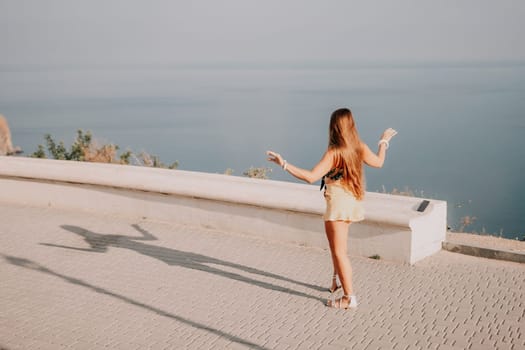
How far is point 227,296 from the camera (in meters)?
6.59

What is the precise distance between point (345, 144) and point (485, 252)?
291cm

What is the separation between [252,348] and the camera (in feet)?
17.8

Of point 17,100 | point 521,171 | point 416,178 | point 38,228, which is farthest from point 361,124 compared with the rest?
point 38,228

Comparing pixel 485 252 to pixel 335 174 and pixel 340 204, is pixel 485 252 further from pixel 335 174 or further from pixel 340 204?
pixel 335 174

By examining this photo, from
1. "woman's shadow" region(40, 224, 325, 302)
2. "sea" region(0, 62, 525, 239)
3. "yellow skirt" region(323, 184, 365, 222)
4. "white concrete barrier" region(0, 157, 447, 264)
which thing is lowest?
"sea" region(0, 62, 525, 239)

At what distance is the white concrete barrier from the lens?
752cm

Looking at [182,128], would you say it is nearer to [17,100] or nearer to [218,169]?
[218,169]

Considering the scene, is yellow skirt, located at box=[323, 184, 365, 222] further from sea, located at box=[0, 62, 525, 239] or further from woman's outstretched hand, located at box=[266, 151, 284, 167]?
sea, located at box=[0, 62, 525, 239]

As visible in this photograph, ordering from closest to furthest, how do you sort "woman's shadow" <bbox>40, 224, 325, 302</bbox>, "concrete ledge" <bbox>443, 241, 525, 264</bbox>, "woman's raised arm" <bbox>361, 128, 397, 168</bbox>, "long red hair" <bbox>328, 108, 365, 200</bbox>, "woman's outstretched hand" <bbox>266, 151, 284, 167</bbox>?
1. "woman's outstretched hand" <bbox>266, 151, 284, 167</bbox>
2. "long red hair" <bbox>328, 108, 365, 200</bbox>
3. "woman's raised arm" <bbox>361, 128, 397, 168</bbox>
4. "woman's shadow" <bbox>40, 224, 325, 302</bbox>
5. "concrete ledge" <bbox>443, 241, 525, 264</bbox>

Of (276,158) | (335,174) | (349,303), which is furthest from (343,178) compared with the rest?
(349,303)

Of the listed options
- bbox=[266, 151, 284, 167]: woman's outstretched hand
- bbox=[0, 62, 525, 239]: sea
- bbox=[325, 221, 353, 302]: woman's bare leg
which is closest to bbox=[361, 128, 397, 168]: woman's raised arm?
bbox=[325, 221, 353, 302]: woman's bare leg

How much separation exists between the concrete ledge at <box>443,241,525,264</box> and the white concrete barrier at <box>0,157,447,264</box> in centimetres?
18

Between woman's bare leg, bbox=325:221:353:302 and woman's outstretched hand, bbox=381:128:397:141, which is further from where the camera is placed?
woman's outstretched hand, bbox=381:128:397:141

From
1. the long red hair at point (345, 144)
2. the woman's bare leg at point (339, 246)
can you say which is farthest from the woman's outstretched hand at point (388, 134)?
the woman's bare leg at point (339, 246)
